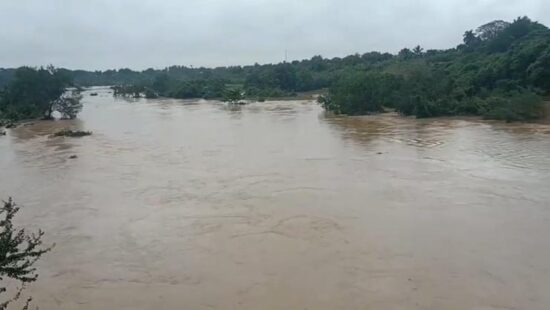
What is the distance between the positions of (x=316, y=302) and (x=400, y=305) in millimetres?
999

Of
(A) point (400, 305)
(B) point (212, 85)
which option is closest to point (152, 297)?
(A) point (400, 305)

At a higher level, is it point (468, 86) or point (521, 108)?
point (468, 86)

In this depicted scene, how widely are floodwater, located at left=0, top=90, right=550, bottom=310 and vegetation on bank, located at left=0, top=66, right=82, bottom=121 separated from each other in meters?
14.6

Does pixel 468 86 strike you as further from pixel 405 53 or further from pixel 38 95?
pixel 405 53

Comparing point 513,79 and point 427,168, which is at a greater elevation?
point 513,79

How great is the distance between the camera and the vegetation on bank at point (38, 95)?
3262 cm

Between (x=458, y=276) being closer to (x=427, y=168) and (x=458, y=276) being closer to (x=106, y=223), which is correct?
(x=106, y=223)

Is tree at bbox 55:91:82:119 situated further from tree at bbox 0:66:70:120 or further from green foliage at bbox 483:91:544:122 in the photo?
green foliage at bbox 483:91:544:122

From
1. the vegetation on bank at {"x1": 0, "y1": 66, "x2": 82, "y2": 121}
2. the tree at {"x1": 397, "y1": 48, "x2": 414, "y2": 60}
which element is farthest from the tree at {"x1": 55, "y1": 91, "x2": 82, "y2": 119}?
the tree at {"x1": 397, "y1": 48, "x2": 414, "y2": 60}

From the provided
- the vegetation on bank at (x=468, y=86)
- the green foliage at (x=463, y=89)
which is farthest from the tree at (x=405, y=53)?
the green foliage at (x=463, y=89)

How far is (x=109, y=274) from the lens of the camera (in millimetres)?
7348

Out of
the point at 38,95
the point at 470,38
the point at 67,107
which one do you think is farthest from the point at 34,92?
the point at 470,38

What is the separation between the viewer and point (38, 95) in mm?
32812

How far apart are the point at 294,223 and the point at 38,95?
1125 inches
